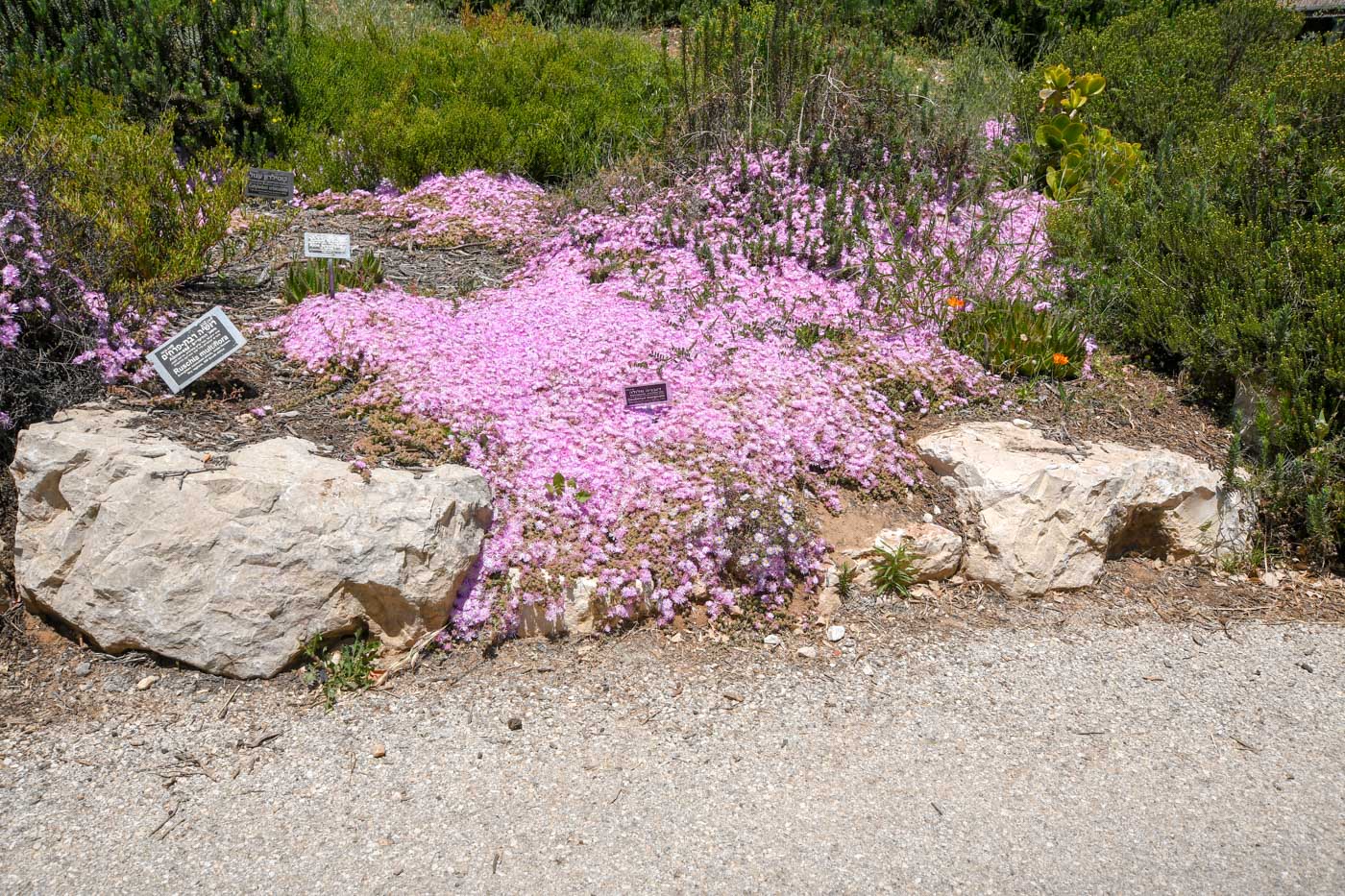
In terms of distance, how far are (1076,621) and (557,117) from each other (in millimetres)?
5559

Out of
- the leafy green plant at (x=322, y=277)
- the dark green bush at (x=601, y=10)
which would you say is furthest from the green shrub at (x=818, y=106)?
the dark green bush at (x=601, y=10)

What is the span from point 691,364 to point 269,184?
10.0 feet

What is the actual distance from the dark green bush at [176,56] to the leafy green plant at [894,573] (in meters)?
5.83

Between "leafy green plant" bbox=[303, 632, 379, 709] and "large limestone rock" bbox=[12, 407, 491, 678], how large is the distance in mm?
60

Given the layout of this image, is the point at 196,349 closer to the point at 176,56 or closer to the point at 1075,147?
the point at 176,56

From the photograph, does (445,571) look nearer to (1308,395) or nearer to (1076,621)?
(1076,621)

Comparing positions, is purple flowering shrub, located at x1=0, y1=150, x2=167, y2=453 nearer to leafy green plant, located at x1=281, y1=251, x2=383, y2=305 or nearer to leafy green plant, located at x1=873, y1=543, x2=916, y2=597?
leafy green plant, located at x1=281, y1=251, x2=383, y2=305

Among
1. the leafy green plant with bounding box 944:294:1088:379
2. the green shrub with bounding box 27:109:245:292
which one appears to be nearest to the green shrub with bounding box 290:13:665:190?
the green shrub with bounding box 27:109:245:292

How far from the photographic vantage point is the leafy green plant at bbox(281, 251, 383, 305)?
17.2 ft

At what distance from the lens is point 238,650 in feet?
11.0

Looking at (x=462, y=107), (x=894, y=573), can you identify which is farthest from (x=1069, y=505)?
(x=462, y=107)

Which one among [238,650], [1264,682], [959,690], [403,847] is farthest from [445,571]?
[1264,682]

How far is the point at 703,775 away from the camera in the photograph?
3057 mm

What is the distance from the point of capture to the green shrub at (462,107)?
740cm
